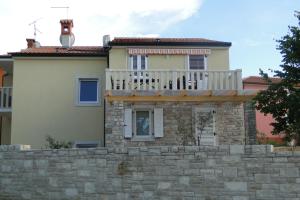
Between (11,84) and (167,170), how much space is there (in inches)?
570

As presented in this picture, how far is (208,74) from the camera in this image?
20438 millimetres

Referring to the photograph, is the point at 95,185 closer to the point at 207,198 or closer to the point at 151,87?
the point at 207,198

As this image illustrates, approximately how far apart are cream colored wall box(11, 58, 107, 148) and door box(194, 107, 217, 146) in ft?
16.7

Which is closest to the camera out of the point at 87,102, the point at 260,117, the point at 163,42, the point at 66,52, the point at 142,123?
the point at 142,123

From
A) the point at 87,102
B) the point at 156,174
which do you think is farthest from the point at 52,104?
the point at 156,174

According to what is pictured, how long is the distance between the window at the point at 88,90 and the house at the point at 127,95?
0.16ft

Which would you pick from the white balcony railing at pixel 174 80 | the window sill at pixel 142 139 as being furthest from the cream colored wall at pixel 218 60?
the window sill at pixel 142 139

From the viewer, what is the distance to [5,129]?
81.6 ft

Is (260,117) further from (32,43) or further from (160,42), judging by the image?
(32,43)

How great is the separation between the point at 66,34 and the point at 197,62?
7.86 meters

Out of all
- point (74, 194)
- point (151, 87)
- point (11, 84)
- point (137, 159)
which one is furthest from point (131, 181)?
point (11, 84)

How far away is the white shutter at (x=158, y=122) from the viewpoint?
64.9 feet

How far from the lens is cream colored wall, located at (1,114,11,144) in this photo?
24.5 metres

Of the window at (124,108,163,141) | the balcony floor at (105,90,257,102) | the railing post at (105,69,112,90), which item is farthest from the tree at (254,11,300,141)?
the railing post at (105,69,112,90)
